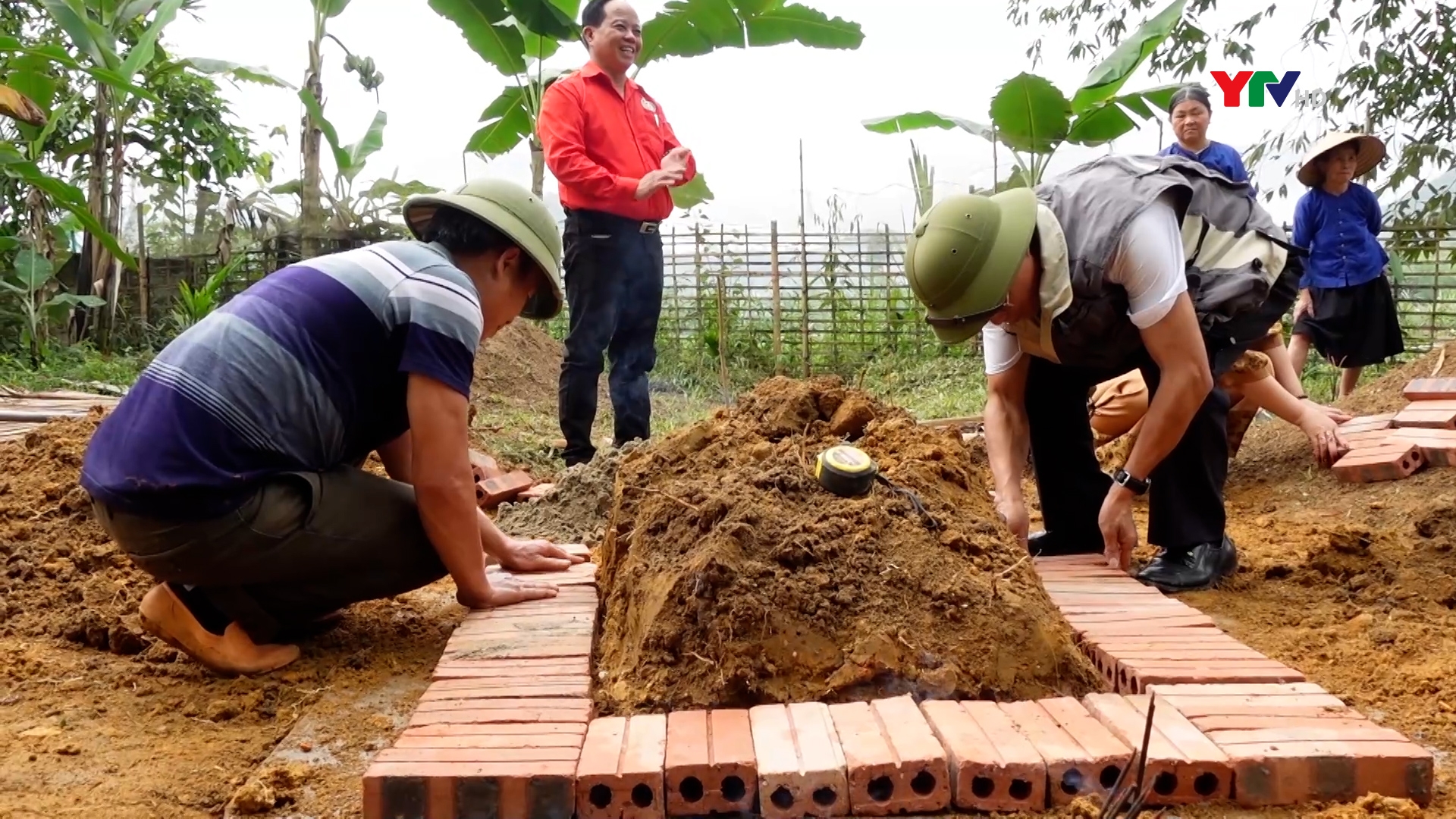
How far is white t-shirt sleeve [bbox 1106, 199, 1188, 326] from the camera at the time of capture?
9.11 ft

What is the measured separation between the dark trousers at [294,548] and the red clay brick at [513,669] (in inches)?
17.8

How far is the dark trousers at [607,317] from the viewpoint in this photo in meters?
4.89

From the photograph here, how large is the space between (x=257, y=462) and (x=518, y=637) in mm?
663

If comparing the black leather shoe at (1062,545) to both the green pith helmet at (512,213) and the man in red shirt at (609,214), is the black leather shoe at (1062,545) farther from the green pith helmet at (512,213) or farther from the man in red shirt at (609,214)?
the man in red shirt at (609,214)

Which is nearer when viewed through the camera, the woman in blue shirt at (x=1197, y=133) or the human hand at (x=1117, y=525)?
the human hand at (x=1117, y=525)

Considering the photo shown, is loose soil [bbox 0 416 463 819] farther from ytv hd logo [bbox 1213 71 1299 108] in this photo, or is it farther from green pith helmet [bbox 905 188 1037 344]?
ytv hd logo [bbox 1213 71 1299 108]

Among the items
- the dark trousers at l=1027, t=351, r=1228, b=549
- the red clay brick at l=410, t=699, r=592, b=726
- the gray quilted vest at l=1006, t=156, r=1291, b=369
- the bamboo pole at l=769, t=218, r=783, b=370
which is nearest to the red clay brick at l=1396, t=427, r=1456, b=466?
the dark trousers at l=1027, t=351, r=1228, b=549

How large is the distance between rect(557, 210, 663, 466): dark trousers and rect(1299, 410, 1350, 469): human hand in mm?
2718

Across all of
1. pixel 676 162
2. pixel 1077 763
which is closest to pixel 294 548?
pixel 1077 763

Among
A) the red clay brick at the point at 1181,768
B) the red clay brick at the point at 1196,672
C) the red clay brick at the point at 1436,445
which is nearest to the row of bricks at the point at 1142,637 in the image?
the red clay brick at the point at 1196,672

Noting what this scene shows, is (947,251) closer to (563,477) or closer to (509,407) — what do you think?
(563,477)

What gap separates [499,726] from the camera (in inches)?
79.1

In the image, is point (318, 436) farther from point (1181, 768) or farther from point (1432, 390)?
point (1432, 390)

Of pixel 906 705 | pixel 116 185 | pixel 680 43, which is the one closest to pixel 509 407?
pixel 680 43
